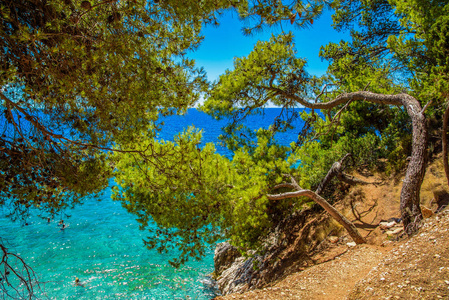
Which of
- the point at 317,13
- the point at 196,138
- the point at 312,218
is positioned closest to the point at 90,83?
the point at 196,138

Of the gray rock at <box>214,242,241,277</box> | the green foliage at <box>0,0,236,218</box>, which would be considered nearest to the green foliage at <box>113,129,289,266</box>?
the green foliage at <box>0,0,236,218</box>

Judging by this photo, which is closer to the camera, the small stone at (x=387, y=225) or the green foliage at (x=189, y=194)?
the green foliage at (x=189, y=194)

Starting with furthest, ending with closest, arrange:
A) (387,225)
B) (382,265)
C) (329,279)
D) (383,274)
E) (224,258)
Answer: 1. (224,258)
2. (387,225)
3. (329,279)
4. (382,265)
5. (383,274)

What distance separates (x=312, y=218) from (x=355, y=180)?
6.18 feet

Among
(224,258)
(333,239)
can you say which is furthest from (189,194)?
(224,258)

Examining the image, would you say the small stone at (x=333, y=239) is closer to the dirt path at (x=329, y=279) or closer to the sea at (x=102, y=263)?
the dirt path at (x=329, y=279)

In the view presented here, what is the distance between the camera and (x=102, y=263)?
449 inches

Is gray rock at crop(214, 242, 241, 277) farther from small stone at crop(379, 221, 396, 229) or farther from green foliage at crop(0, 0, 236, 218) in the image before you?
green foliage at crop(0, 0, 236, 218)

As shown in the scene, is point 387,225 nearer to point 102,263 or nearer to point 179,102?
point 179,102

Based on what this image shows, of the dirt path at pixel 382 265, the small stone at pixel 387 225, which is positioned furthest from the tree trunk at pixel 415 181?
the small stone at pixel 387 225

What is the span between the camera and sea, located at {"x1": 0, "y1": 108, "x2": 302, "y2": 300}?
933cm

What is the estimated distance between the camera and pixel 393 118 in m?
10.2

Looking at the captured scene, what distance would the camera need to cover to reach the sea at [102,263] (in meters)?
9.33

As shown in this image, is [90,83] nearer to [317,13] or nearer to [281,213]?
[317,13]
